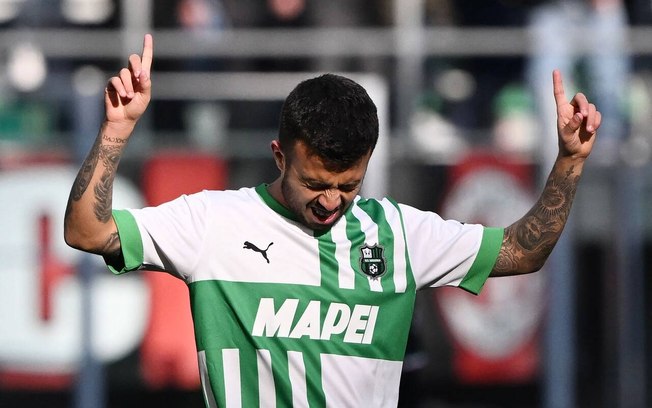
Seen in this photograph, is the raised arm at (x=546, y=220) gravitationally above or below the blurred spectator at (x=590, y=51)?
below

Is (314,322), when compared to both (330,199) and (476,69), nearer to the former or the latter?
(330,199)

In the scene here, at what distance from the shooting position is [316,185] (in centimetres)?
395

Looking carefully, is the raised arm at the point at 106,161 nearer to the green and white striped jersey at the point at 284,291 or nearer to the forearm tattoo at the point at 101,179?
the forearm tattoo at the point at 101,179

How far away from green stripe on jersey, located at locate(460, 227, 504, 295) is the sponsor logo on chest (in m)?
0.39

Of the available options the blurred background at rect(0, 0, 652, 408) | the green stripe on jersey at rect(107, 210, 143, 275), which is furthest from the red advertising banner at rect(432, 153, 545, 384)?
the green stripe on jersey at rect(107, 210, 143, 275)

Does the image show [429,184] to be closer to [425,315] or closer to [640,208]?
[425,315]

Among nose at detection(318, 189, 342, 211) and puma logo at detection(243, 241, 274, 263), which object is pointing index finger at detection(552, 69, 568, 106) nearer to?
nose at detection(318, 189, 342, 211)

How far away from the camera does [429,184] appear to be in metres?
9.40

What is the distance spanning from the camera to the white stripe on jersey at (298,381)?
13.2ft

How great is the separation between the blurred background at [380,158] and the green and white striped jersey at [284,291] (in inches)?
184

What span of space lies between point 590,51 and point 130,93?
7.23m

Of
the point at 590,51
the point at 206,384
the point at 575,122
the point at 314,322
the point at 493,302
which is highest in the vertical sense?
the point at 590,51

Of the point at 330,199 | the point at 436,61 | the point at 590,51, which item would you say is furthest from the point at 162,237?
the point at 590,51

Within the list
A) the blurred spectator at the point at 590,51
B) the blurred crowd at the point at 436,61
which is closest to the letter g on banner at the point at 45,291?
the blurred crowd at the point at 436,61
